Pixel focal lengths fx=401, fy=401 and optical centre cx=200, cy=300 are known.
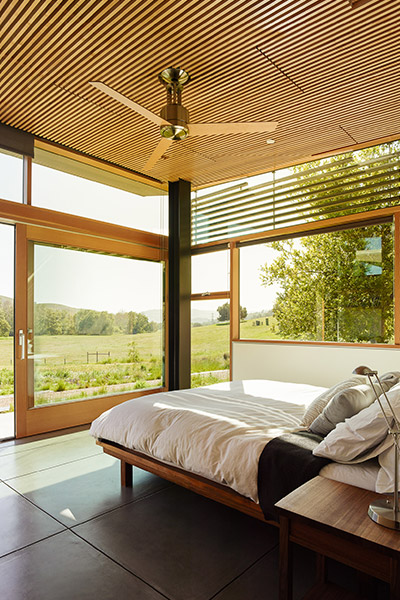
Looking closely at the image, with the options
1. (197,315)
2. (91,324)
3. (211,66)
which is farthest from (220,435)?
(197,315)

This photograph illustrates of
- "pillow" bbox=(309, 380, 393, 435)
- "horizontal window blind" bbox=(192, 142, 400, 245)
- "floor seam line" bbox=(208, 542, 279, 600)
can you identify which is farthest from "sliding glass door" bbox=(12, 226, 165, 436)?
"pillow" bbox=(309, 380, 393, 435)

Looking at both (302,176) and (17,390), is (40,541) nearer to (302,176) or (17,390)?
(17,390)

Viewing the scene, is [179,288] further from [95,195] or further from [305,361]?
[305,361]

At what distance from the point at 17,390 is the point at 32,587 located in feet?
8.80

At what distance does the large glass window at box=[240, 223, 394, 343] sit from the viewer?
4336 mm

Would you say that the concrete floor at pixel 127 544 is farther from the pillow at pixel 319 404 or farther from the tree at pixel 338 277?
the tree at pixel 338 277

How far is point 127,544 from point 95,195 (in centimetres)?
411

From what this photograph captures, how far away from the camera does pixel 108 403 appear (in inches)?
203

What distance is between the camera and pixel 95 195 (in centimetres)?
519

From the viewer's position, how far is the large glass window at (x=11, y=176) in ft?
14.1

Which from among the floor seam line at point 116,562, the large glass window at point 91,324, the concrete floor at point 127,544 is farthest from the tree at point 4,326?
the floor seam line at point 116,562

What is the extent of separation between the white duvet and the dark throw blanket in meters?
0.06

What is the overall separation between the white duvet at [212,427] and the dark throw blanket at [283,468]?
57 mm

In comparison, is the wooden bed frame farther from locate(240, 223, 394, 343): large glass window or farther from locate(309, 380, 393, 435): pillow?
locate(240, 223, 394, 343): large glass window
